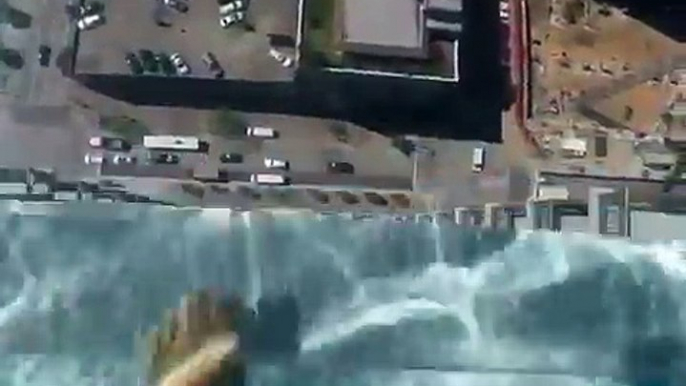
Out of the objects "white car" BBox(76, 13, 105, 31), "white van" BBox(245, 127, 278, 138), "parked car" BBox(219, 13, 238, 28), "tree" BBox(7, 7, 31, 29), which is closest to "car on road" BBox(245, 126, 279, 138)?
"white van" BBox(245, 127, 278, 138)

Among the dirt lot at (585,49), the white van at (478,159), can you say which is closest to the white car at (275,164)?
the white van at (478,159)

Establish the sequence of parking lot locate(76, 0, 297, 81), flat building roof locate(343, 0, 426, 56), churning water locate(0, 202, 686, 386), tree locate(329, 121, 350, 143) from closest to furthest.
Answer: churning water locate(0, 202, 686, 386) < flat building roof locate(343, 0, 426, 56) < parking lot locate(76, 0, 297, 81) < tree locate(329, 121, 350, 143)

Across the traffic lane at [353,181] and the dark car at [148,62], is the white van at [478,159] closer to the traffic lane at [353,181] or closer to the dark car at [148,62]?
the traffic lane at [353,181]

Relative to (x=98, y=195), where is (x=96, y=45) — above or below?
above


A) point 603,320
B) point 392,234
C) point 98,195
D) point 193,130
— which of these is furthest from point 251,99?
point 603,320

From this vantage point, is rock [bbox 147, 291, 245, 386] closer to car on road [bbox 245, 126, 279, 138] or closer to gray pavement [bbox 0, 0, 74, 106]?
car on road [bbox 245, 126, 279, 138]

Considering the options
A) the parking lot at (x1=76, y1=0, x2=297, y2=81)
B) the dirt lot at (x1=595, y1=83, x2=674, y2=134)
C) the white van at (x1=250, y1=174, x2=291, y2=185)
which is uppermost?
the parking lot at (x1=76, y1=0, x2=297, y2=81)

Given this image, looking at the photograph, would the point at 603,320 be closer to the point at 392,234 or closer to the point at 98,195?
the point at 392,234
